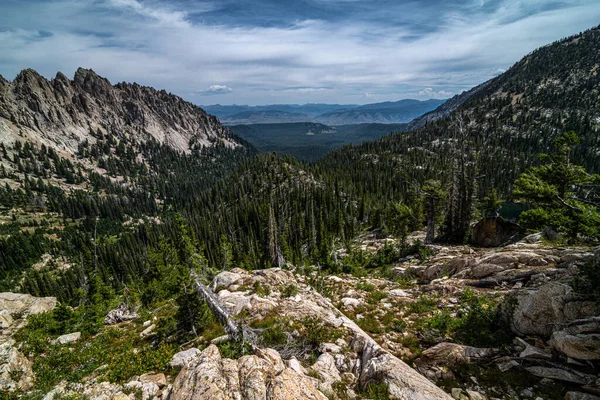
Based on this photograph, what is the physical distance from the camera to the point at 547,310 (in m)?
11.5

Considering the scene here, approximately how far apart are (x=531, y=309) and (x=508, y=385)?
4373 mm

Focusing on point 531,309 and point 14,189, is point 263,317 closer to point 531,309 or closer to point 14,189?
point 531,309

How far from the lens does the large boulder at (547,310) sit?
10.8m

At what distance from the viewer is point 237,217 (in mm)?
117625

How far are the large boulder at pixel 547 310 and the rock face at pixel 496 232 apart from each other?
18879 mm

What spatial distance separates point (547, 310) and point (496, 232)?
21.0m

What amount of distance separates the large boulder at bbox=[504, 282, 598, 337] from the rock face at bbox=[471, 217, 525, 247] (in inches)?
743

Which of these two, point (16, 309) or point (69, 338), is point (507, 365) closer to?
point (69, 338)

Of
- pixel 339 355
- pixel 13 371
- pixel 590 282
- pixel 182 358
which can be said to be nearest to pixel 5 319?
pixel 13 371

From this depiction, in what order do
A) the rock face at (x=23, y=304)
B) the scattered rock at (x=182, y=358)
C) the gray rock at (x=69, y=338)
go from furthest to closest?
the rock face at (x=23, y=304) → the gray rock at (x=69, y=338) → the scattered rock at (x=182, y=358)

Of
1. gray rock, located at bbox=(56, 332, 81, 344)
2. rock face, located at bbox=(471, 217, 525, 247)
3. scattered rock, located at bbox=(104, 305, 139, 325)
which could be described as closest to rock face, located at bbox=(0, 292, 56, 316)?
scattered rock, located at bbox=(104, 305, 139, 325)

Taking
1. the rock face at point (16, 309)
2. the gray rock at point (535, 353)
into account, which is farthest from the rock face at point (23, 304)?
the gray rock at point (535, 353)

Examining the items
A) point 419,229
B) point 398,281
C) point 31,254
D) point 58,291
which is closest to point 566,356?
point 398,281

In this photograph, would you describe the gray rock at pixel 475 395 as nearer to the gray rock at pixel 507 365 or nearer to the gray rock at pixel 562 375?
the gray rock at pixel 507 365
